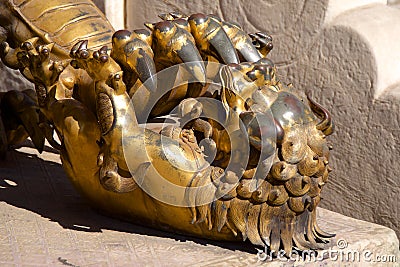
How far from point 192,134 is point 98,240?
0.79 ft

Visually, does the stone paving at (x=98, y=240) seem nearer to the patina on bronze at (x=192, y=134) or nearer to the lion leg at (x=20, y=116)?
the patina on bronze at (x=192, y=134)

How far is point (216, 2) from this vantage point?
202 centimetres

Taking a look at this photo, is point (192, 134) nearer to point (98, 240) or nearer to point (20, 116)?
point (98, 240)

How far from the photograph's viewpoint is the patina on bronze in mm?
1314

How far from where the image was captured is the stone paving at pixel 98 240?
132cm

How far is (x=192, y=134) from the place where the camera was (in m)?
1.41

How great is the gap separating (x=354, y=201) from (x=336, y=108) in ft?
0.68

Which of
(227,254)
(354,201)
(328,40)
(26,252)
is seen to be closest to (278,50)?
(328,40)

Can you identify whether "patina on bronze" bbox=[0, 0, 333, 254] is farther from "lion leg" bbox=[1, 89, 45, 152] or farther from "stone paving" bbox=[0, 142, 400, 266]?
"lion leg" bbox=[1, 89, 45, 152]

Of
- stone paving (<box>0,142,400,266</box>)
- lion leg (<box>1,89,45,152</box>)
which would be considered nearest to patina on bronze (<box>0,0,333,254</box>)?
stone paving (<box>0,142,400,266</box>)

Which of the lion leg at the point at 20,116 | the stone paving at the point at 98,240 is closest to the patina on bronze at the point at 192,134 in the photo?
the stone paving at the point at 98,240

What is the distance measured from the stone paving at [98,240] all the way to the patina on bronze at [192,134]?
32 millimetres

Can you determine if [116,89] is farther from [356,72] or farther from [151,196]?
[356,72]

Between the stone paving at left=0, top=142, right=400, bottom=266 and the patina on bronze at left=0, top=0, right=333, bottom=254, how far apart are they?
0.03m
